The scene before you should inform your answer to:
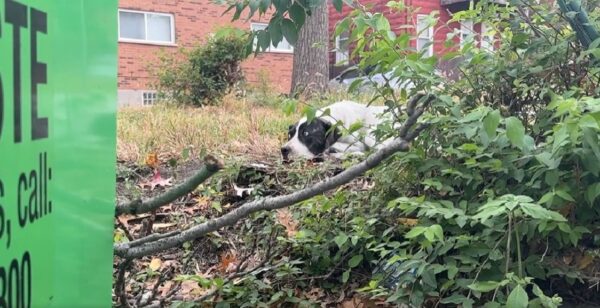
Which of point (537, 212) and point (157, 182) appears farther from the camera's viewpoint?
point (157, 182)

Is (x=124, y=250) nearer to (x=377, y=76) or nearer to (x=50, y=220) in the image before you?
(x=50, y=220)

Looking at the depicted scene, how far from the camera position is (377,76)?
133 inches

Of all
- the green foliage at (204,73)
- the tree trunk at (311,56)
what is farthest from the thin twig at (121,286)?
the green foliage at (204,73)

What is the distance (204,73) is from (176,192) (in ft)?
29.9

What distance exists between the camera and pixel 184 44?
56.6ft

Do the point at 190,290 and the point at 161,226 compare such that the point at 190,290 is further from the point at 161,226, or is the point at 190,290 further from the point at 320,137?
the point at 320,137

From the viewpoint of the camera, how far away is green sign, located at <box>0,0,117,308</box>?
2.71ft

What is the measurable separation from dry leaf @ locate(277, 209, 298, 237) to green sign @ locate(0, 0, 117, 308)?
2.19 meters

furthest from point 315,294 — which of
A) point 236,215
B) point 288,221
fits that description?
point 236,215

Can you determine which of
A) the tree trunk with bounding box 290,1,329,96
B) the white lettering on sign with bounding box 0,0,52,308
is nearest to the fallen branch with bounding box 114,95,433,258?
the white lettering on sign with bounding box 0,0,52,308

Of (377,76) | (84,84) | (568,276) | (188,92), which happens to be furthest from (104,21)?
(188,92)

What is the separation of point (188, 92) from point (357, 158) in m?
7.13

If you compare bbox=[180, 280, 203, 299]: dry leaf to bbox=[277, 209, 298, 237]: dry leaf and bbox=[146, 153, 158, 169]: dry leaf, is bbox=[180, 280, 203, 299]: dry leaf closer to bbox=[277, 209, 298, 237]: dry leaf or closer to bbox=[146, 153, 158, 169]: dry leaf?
bbox=[277, 209, 298, 237]: dry leaf

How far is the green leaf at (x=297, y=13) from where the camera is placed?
2.63 metres
